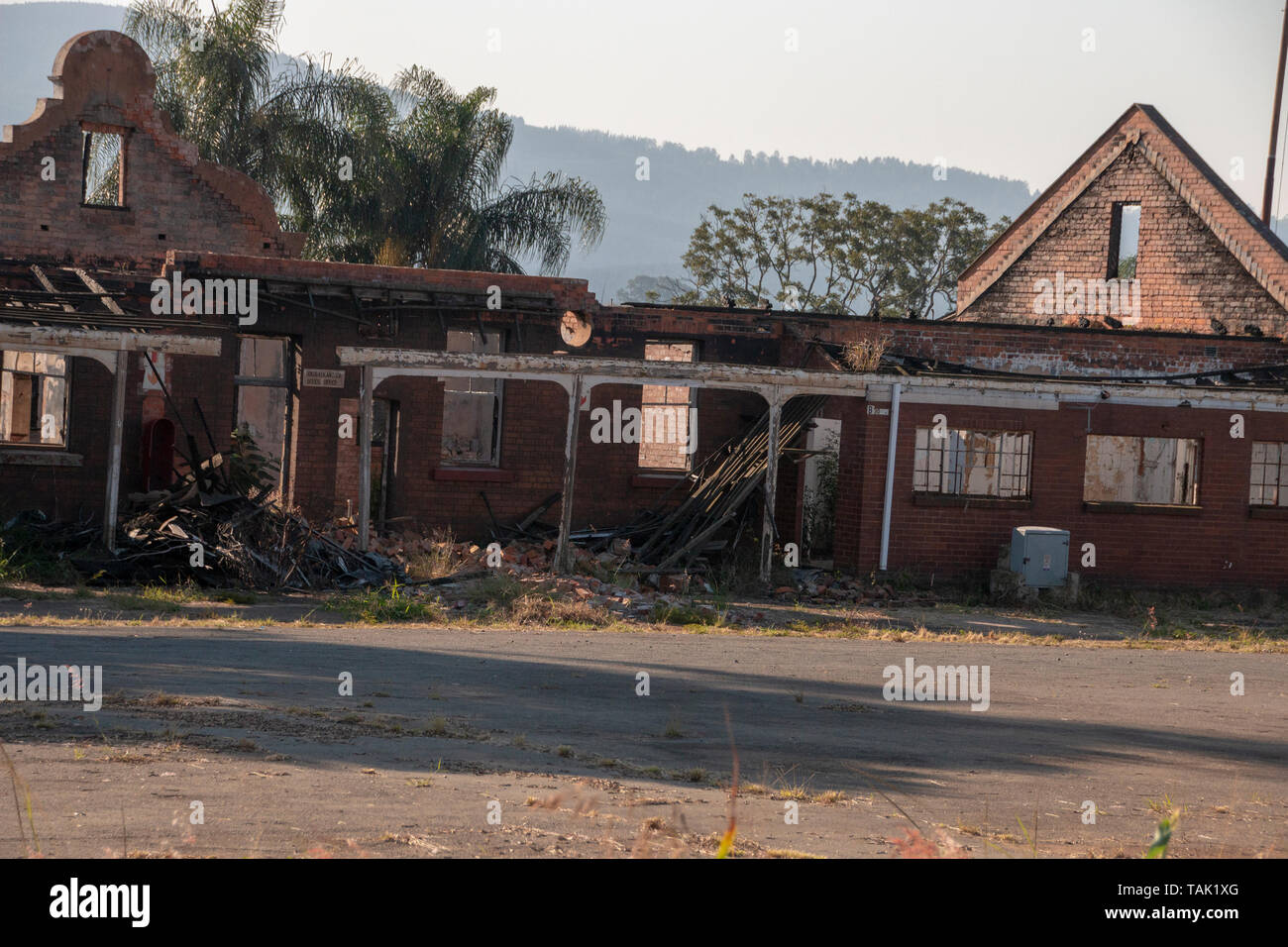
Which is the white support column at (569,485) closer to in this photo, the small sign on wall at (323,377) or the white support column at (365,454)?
the white support column at (365,454)

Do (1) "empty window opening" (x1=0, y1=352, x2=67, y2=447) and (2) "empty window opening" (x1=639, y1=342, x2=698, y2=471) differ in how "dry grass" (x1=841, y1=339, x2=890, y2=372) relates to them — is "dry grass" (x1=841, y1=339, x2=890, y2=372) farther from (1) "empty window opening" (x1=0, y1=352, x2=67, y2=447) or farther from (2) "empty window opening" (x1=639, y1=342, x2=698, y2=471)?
(1) "empty window opening" (x1=0, y1=352, x2=67, y2=447)

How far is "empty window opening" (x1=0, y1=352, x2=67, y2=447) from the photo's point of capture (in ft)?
60.8

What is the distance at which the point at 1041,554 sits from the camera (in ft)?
54.2

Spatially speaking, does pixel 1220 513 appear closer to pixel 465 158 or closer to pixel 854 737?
pixel 854 737

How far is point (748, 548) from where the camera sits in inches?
719

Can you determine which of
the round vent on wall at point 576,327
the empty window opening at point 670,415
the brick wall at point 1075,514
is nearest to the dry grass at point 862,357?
the brick wall at point 1075,514

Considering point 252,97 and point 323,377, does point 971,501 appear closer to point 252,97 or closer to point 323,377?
point 323,377

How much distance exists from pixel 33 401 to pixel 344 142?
13312 mm

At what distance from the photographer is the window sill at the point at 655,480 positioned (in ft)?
63.9

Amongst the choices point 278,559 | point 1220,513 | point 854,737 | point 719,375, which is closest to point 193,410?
point 278,559

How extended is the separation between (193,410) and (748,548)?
816cm

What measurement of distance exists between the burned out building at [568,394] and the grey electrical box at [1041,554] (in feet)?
3.46

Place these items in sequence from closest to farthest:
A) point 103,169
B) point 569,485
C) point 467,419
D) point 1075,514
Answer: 1. point 569,485
2. point 1075,514
3. point 467,419
4. point 103,169

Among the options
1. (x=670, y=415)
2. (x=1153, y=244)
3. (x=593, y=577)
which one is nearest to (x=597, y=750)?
(x=593, y=577)
